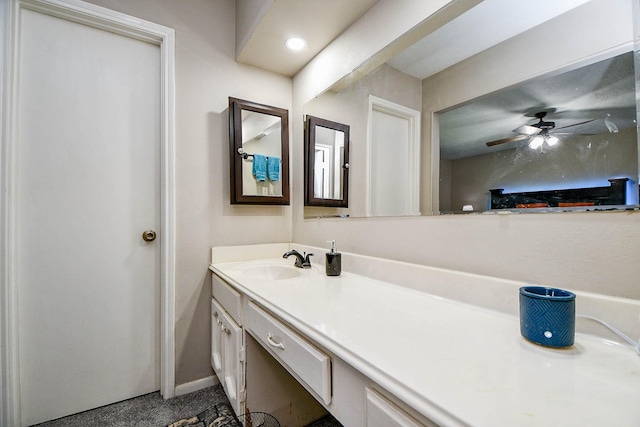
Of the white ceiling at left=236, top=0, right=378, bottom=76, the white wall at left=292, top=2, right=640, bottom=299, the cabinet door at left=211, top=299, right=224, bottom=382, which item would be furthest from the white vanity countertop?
the white ceiling at left=236, top=0, right=378, bottom=76

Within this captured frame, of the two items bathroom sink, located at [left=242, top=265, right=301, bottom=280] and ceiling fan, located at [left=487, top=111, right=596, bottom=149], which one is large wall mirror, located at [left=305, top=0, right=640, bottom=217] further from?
bathroom sink, located at [left=242, top=265, right=301, bottom=280]

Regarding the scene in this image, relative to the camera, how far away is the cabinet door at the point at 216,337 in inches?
58.2

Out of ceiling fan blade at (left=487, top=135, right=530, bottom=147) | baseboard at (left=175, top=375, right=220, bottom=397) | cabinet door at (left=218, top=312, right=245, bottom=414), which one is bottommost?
baseboard at (left=175, top=375, right=220, bottom=397)

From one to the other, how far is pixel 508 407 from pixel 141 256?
175cm

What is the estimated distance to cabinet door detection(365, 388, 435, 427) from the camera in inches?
18.2

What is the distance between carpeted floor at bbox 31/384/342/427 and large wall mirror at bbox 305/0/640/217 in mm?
1303

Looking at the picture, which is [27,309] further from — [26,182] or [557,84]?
[557,84]

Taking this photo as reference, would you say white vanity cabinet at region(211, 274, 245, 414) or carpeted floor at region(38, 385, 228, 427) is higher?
white vanity cabinet at region(211, 274, 245, 414)

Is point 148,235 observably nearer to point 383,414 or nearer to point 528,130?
point 383,414

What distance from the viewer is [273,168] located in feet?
5.88

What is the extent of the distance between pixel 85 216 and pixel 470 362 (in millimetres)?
1796

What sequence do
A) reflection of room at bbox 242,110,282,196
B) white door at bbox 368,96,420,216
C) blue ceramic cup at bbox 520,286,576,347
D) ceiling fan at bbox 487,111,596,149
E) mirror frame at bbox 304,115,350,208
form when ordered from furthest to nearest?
reflection of room at bbox 242,110,282,196 < mirror frame at bbox 304,115,350,208 < white door at bbox 368,96,420,216 < ceiling fan at bbox 487,111,596,149 < blue ceramic cup at bbox 520,286,576,347

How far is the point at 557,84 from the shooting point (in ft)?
2.41

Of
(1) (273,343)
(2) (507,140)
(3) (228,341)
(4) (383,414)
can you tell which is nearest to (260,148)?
(3) (228,341)
